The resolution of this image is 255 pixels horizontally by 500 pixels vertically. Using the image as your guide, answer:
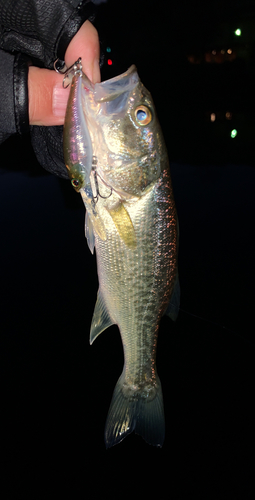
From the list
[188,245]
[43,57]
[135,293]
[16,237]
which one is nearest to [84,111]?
[43,57]

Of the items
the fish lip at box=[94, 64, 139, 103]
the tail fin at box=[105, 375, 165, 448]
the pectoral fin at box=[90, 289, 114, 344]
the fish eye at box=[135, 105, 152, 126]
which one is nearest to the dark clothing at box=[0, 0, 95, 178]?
the fish lip at box=[94, 64, 139, 103]

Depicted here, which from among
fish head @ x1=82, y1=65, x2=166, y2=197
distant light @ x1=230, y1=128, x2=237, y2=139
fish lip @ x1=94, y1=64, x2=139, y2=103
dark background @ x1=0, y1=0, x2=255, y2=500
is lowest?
dark background @ x1=0, y1=0, x2=255, y2=500

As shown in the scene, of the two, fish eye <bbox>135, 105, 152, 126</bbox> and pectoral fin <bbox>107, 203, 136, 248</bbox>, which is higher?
fish eye <bbox>135, 105, 152, 126</bbox>

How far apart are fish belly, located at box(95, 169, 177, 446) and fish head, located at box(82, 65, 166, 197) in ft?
0.29

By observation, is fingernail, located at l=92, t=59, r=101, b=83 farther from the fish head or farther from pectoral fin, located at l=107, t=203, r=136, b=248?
pectoral fin, located at l=107, t=203, r=136, b=248

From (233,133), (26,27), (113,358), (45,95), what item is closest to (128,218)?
(45,95)

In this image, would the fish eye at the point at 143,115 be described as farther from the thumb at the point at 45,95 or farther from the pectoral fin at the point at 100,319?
the pectoral fin at the point at 100,319

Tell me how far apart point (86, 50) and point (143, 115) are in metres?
0.35

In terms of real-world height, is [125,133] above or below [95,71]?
below

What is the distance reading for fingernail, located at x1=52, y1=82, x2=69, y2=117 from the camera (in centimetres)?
130

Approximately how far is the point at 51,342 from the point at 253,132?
46.9 ft

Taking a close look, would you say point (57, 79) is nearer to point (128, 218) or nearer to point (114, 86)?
point (114, 86)

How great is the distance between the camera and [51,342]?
565 cm

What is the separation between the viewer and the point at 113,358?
5230 millimetres
